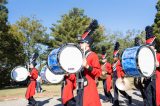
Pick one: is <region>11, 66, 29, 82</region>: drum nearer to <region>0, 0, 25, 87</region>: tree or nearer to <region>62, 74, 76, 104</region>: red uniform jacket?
<region>62, 74, 76, 104</region>: red uniform jacket

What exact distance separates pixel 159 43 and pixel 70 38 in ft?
55.3

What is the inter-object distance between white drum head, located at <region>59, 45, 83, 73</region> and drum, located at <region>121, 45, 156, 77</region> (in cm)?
112

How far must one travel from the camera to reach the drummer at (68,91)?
9.70 meters

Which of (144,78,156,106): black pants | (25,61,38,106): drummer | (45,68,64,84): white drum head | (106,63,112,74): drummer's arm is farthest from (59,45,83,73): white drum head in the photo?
(106,63,112,74): drummer's arm

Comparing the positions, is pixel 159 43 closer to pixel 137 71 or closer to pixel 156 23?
pixel 156 23

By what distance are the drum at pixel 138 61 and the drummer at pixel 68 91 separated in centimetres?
334

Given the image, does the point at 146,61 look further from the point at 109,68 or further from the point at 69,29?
the point at 69,29

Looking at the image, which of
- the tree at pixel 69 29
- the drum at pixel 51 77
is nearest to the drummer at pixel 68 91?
the drum at pixel 51 77

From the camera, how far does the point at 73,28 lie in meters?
46.7

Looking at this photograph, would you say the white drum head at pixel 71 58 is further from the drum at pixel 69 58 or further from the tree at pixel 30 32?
the tree at pixel 30 32

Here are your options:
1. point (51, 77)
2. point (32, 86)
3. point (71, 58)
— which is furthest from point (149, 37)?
point (32, 86)

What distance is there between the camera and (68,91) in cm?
988

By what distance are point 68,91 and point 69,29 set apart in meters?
36.8

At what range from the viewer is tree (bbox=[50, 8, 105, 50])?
4581 cm
